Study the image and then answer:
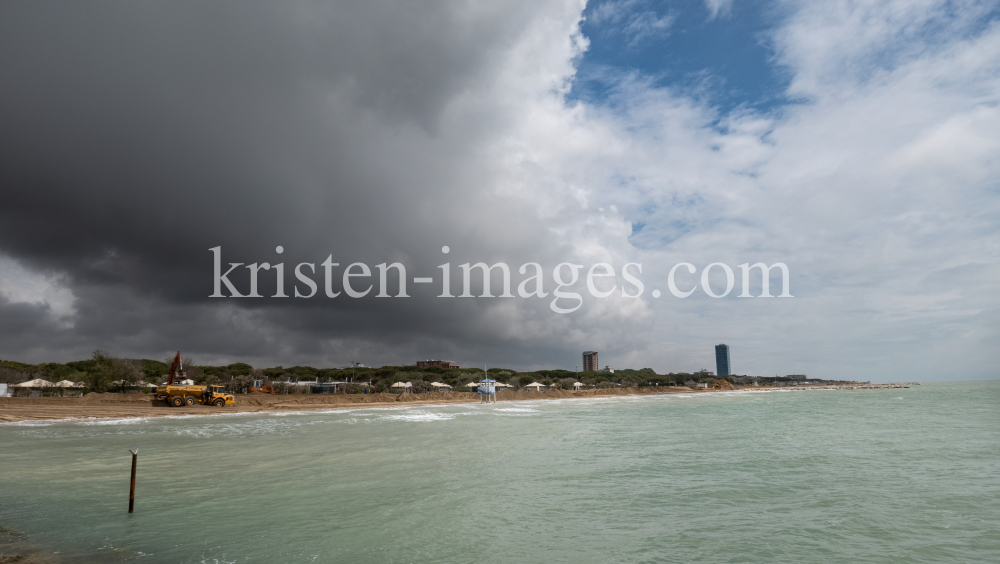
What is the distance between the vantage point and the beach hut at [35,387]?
56.6 m

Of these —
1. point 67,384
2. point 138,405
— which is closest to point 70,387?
point 67,384

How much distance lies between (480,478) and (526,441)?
1000 cm

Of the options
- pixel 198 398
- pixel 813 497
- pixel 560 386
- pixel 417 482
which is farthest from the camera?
pixel 560 386

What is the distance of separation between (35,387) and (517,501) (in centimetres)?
7258

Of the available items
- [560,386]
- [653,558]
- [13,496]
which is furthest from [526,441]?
[560,386]

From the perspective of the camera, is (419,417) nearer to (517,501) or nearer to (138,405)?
(138,405)

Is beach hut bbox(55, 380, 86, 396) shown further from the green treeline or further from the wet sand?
the wet sand

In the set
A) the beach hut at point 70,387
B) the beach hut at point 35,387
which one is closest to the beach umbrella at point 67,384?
the beach hut at point 70,387

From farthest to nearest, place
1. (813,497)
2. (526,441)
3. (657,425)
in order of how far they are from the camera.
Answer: (657,425) < (526,441) < (813,497)

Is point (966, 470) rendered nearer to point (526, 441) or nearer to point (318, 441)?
point (526, 441)

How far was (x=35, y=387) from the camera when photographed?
57562 millimetres

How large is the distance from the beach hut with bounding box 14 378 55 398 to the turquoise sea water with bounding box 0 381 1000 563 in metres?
46.9

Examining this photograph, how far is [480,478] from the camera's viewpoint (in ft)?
51.5

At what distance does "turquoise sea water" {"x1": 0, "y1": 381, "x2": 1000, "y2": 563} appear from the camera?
918 centimetres
